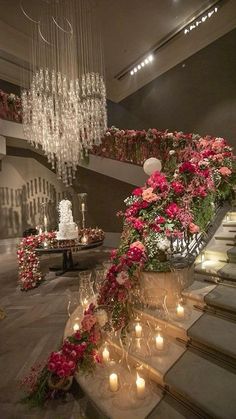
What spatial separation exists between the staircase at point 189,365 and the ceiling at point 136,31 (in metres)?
6.91

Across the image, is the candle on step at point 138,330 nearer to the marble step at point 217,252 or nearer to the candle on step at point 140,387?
the candle on step at point 140,387

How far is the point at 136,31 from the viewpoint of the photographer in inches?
305

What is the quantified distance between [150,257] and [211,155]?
64.8 inches

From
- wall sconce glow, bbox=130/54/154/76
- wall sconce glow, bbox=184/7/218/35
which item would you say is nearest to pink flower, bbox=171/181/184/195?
wall sconce glow, bbox=184/7/218/35

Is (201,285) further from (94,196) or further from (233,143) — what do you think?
(94,196)

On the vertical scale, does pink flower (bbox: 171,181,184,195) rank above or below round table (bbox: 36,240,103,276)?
above

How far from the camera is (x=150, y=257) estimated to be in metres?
2.53

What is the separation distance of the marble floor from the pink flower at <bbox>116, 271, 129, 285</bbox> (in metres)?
0.89

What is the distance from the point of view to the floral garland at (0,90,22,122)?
22.4 ft

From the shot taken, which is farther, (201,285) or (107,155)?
(107,155)

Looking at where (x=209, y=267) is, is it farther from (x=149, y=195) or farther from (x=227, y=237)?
(x=149, y=195)

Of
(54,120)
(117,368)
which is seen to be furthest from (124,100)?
(117,368)

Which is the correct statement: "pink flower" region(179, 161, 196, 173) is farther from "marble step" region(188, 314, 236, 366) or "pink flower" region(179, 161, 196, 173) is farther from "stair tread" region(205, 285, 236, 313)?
"marble step" region(188, 314, 236, 366)

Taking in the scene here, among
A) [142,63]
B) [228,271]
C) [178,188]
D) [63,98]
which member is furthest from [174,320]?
[142,63]
